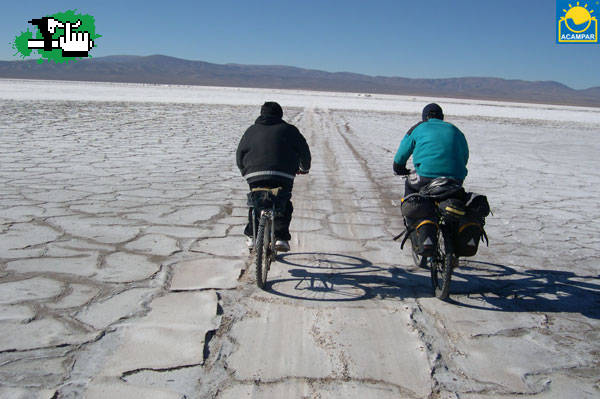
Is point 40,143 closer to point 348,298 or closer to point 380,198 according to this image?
point 380,198

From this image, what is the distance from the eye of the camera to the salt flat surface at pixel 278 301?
3.03 meters

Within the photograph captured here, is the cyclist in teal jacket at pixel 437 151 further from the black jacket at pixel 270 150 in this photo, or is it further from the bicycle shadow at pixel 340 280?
the black jacket at pixel 270 150

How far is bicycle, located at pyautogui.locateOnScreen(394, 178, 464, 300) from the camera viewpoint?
4.12 metres

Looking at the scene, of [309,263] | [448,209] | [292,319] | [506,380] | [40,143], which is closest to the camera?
[506,380]

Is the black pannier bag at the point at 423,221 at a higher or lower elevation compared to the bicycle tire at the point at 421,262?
higher

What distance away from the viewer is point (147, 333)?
11.4 ft

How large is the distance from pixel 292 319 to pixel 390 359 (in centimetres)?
76

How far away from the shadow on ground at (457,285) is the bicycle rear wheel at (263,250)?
0.13 m

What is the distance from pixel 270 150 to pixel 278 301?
3.89 ft

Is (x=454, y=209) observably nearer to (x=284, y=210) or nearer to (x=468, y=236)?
(x=468, y=236)

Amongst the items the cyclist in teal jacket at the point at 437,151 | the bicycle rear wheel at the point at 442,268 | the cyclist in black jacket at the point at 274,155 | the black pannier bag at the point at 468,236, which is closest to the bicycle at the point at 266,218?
the cyclist in black jacket at the point at 274,155

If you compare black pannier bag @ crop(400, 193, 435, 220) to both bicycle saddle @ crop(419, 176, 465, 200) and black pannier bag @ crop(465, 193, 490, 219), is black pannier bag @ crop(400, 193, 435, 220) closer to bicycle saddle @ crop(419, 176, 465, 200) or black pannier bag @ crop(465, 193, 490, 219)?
bicycle saddle @ crop(419, 176, 465, 200)

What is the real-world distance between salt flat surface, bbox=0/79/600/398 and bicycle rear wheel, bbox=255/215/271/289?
0.34 ft

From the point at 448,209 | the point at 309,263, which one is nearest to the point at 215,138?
the point at 309,263
